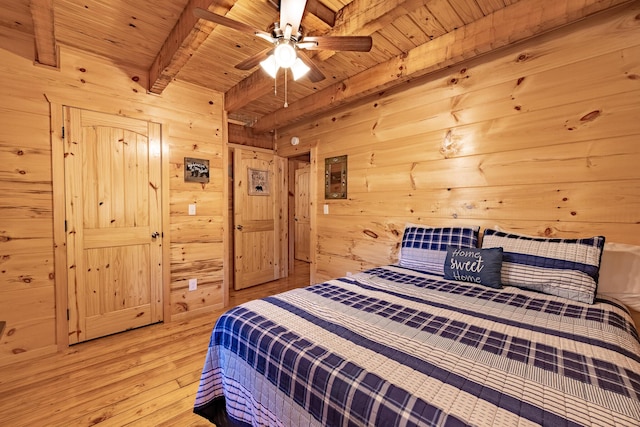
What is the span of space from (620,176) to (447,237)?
1.06 m

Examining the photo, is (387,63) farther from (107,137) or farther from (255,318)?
(107,137)

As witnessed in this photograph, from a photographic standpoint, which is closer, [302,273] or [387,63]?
[387,63]

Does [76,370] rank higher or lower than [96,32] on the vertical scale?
lower

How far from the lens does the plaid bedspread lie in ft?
2.39

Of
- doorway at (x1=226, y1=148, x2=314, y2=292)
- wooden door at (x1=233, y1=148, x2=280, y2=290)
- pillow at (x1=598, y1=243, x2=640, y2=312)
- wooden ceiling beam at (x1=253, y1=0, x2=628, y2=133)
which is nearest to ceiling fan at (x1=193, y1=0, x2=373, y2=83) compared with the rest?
wooden ceiling beam at (x1=253, y1=0, x2=628, y2=133)

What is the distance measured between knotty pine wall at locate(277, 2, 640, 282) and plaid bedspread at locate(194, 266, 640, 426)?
71 centimetres

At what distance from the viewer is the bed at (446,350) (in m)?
0.74

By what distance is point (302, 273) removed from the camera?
4797mm

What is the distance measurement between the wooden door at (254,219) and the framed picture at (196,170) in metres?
0.76

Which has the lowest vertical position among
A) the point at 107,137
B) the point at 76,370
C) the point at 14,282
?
the point at 76,370

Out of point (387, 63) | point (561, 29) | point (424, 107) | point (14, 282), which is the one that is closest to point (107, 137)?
point (14, 282)

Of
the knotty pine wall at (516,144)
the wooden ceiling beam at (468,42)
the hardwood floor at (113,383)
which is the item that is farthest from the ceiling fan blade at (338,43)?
the hardwood floor at (113,383)

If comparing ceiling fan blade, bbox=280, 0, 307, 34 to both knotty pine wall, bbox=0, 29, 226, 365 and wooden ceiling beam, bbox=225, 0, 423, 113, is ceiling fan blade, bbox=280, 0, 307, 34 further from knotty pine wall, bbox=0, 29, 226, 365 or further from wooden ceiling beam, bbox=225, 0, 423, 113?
knotty pine wall, bbox=0, 29, 226, 365

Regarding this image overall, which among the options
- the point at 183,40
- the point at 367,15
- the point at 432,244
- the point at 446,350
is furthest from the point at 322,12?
the point at 446,350
